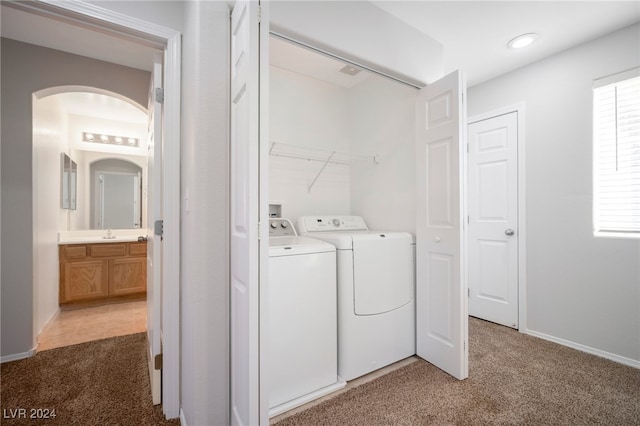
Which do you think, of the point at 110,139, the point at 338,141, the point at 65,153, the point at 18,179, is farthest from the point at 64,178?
the point at 338,141

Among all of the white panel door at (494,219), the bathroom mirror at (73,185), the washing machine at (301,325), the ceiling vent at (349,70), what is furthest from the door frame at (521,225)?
the bathroom mirror at (73,185)

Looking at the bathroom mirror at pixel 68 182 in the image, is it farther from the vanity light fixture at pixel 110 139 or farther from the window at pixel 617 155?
the window at pixel 617 155

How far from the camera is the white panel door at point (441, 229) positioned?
189cm

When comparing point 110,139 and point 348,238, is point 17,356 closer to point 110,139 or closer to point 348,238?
point 348,238

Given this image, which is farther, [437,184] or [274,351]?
[437,184]

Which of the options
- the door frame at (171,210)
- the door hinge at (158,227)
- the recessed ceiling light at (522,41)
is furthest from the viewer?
the recessed ceiling light at (522,41)

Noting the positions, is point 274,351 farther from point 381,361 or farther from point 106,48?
point 106,48

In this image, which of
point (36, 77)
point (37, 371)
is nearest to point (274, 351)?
point (37, 371)

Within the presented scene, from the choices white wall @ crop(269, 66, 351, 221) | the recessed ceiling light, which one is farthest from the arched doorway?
the recessed ceiling light

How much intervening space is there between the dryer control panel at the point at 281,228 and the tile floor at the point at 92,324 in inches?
70.7

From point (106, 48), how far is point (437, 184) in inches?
110

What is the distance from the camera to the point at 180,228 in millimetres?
1529

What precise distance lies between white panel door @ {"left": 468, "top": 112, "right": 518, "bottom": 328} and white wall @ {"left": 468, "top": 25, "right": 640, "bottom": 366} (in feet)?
0.42

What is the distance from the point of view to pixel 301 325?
166 cm
